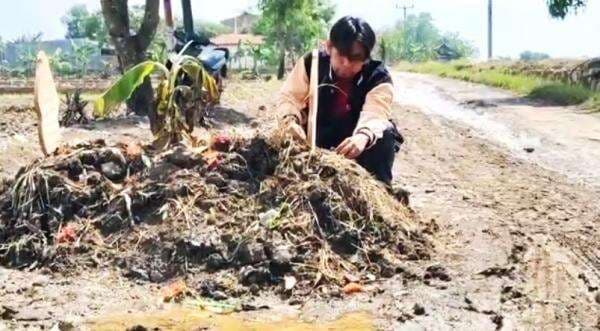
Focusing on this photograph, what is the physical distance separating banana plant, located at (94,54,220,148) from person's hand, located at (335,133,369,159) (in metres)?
1.04

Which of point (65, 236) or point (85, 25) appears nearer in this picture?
point (65, 236)

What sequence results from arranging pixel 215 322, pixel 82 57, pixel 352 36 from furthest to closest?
pixel 82 57, pixel 352 36, pixel 215 322

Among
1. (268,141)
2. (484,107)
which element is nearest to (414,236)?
(268,141)

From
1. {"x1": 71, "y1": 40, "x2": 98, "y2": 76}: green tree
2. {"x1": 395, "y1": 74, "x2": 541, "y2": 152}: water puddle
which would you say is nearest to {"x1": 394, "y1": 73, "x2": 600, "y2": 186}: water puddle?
{"x1": 395, "y1": 74, "x2": 541, "y2": 152}: water puddle

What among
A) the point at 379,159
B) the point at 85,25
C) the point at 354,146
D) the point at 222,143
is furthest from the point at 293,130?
the point at 85,25

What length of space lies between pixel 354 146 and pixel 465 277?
1064mm

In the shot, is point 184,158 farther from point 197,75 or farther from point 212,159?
point 197,75

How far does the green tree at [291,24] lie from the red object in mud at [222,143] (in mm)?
26951

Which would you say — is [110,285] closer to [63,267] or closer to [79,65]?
[63,267]

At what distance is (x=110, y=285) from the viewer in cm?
443

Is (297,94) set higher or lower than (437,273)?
higher

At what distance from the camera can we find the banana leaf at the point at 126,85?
18.5 ft

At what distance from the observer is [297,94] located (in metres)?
5.40

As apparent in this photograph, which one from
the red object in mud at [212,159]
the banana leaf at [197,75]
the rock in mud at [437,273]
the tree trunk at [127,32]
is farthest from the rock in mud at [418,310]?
the tree trunk at [127,32]
